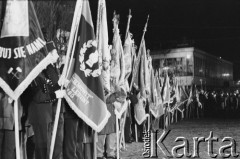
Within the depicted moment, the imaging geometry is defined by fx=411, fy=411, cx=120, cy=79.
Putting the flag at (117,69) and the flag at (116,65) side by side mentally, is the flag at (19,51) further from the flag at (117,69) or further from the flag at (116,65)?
→ the flag at (116,65)

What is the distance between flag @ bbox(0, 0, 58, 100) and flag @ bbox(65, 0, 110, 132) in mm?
1066

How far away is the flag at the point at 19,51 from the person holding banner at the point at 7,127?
22.5 inches

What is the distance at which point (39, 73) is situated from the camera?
5961 millimetres

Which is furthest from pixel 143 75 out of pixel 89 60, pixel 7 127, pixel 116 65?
pixel 7 127

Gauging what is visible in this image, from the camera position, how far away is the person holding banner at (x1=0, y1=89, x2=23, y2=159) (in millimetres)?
6184

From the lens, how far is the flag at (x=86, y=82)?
6.82m

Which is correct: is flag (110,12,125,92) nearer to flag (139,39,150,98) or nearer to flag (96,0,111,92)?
flag (96,0,111,92)

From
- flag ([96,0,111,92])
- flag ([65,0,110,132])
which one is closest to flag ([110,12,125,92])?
flag ([96,0,111,92])

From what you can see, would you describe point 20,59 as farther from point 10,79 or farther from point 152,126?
point 152,126

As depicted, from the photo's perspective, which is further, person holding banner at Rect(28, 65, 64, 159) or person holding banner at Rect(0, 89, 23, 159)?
person holding banner at Rect(28, 65, 64, 159)

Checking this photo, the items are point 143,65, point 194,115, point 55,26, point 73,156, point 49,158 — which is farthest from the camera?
point 194,115

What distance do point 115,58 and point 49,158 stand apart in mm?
4424

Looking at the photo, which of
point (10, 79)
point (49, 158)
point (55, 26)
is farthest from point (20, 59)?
point (55, 26)

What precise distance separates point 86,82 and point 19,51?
1538 mm
